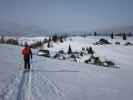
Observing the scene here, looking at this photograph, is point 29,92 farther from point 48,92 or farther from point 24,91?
point 48,92

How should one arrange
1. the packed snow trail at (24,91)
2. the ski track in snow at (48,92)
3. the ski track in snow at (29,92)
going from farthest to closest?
the ski track in snow at (48,92) < the ski track in snow at (29,92) < the packed snow trail at (24,91)

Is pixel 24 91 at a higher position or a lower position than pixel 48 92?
higher

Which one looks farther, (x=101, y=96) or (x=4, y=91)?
(x=101, y=96)

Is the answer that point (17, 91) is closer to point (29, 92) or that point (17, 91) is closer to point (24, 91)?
point (24, 91)

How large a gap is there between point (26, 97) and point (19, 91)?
93cm

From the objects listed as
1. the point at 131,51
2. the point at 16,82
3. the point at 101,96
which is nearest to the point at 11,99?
the point at 16,82

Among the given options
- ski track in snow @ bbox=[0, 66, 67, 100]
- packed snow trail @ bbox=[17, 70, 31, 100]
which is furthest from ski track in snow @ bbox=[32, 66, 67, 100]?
packed snow trail @ bbox=[17, 70, 31, 100]

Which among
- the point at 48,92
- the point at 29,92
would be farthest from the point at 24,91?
the point at 48,92

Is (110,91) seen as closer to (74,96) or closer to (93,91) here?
(93,91)

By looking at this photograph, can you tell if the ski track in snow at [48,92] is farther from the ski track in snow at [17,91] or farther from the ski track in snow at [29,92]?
the ski track in snow at [17,91]

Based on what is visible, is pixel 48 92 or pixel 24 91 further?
pixel 48 92

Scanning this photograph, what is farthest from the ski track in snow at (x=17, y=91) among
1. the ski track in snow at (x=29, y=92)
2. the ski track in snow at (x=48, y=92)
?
the ski track in snow at (x=48, y=92)

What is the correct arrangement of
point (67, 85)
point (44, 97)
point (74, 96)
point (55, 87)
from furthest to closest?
point (67, 85), point (55, 87), point (74, 96), point (44, 97)

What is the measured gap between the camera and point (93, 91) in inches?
403
